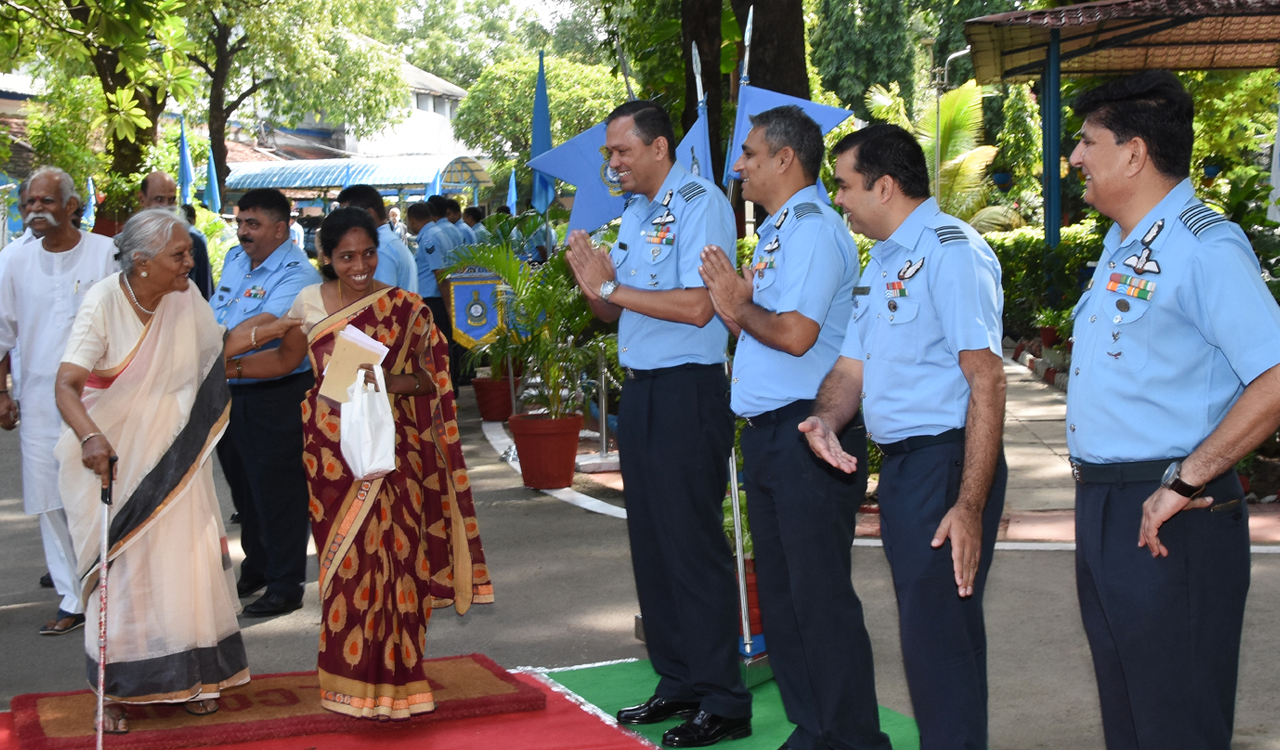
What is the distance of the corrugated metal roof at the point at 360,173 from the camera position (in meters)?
31.9

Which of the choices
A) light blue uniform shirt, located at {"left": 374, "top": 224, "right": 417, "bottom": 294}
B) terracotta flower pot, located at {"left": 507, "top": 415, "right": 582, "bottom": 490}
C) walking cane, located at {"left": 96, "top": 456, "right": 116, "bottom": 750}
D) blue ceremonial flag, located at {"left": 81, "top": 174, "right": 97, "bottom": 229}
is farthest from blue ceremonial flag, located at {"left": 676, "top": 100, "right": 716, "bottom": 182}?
blue ceremonial flag, located at {"left": 81, "top": 174, "right": 97, "bottom": 229}

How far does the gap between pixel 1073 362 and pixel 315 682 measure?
129 inches

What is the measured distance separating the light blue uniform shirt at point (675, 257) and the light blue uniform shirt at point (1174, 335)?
1.60m

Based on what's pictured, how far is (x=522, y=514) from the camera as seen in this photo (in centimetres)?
833

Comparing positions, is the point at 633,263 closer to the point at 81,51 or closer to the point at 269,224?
the point at 269,224

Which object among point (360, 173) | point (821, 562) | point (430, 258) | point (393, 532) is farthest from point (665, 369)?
point (360, 173)

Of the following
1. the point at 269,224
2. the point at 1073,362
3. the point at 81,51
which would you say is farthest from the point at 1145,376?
the point at 81,51

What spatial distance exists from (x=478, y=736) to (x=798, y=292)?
194cm

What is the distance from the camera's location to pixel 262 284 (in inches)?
235

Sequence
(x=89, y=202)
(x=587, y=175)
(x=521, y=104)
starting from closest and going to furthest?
(x=587, y=175)
(x=89, y=202)
(x=521, y=104)

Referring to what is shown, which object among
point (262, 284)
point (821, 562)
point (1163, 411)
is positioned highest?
point (262, 284)

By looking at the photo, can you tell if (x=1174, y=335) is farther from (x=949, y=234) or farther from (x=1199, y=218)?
(x=949, y=234)

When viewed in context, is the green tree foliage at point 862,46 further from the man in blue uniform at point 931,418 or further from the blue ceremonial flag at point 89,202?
the man in blue uniform at point 931,418

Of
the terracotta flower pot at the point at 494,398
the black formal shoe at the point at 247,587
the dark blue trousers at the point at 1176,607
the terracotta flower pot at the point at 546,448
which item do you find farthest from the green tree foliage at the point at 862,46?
the dark blue trousers at the point at 1176,607
